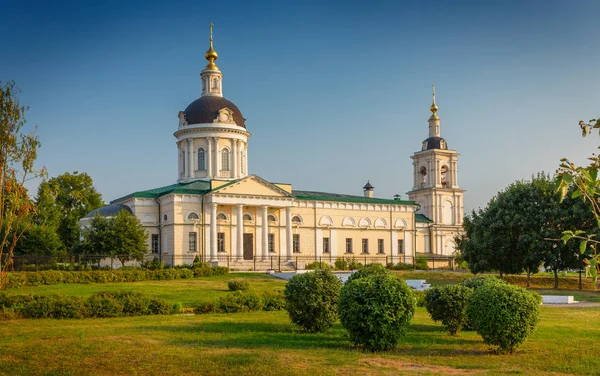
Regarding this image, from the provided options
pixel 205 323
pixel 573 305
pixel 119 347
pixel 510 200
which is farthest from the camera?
pixel 510 200

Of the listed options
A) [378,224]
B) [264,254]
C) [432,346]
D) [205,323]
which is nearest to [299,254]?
[264,254]

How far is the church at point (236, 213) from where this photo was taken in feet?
158

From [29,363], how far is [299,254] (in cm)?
4246

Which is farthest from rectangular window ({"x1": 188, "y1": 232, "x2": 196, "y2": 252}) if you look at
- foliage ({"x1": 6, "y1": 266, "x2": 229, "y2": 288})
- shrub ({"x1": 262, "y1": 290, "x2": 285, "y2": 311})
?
shrub ({"x1": 262, "y1": 290, "x2": 285, "y2": 311})

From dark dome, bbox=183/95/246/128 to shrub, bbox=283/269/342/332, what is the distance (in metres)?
38.8

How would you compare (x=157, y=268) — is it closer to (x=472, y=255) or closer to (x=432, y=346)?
(x=472, y=255)

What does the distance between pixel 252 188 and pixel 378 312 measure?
37807mm

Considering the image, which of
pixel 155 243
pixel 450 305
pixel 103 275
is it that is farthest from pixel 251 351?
pixel 155 243

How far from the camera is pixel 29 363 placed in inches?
448

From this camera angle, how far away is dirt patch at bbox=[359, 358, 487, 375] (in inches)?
432

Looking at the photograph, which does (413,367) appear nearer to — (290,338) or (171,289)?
(290,338)

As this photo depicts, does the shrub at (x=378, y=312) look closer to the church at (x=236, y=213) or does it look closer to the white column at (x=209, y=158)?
the church at (x=236, y=213)

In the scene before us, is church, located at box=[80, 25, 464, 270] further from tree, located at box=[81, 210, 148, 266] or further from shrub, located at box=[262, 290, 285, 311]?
shrub, located at box=[262, 290, 285, 311]

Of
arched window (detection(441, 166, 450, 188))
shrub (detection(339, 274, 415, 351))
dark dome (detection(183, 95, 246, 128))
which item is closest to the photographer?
shrub (detection(339, 274, 415, 351))
